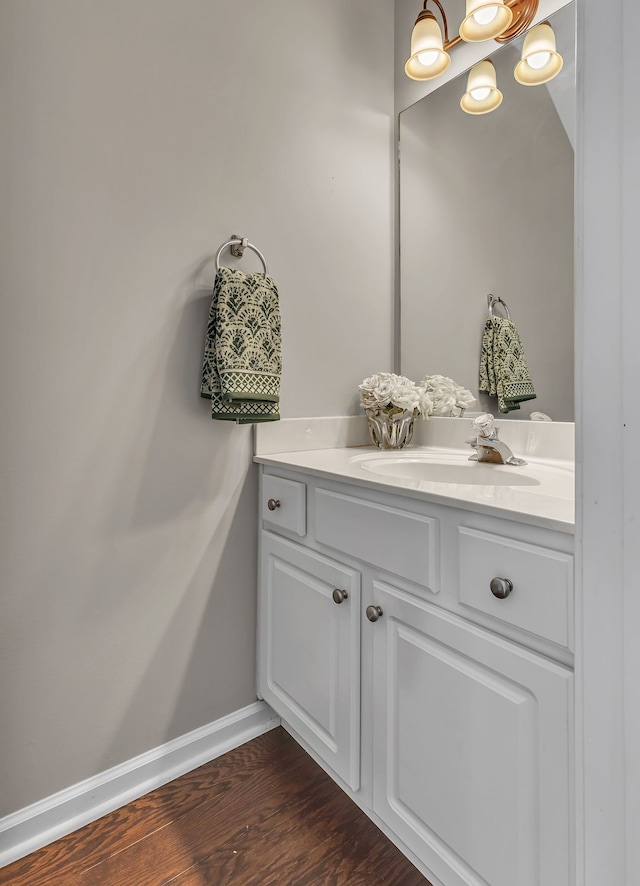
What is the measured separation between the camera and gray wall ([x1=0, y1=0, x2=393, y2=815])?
1.06 meters

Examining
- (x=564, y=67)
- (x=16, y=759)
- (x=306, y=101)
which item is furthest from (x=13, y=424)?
(x=564, y=67)

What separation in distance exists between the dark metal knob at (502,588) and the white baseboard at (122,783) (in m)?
0.99

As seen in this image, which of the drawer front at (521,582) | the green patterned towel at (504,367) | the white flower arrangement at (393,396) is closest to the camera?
the drawer front at (521,582)

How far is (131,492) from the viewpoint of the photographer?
3.97 ft

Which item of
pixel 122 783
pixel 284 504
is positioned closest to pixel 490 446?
pixel 284 504

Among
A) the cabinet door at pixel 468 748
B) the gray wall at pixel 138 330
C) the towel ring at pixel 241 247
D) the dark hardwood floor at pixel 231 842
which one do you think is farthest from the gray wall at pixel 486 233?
the dark hardwood floor at pixel 231 842

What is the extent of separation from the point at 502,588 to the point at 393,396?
32.5 inches

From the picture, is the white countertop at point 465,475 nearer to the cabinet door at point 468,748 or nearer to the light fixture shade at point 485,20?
the cabinet door at point 468,748

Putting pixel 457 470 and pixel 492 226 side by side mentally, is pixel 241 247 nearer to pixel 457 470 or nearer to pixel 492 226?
pixel 492 226

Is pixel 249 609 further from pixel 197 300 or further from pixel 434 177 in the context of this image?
pixel 434 177

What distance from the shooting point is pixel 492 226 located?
1.43 m

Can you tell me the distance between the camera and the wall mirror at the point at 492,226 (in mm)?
1248

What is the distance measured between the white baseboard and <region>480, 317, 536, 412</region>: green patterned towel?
1149mm

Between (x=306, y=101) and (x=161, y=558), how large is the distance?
139cm
